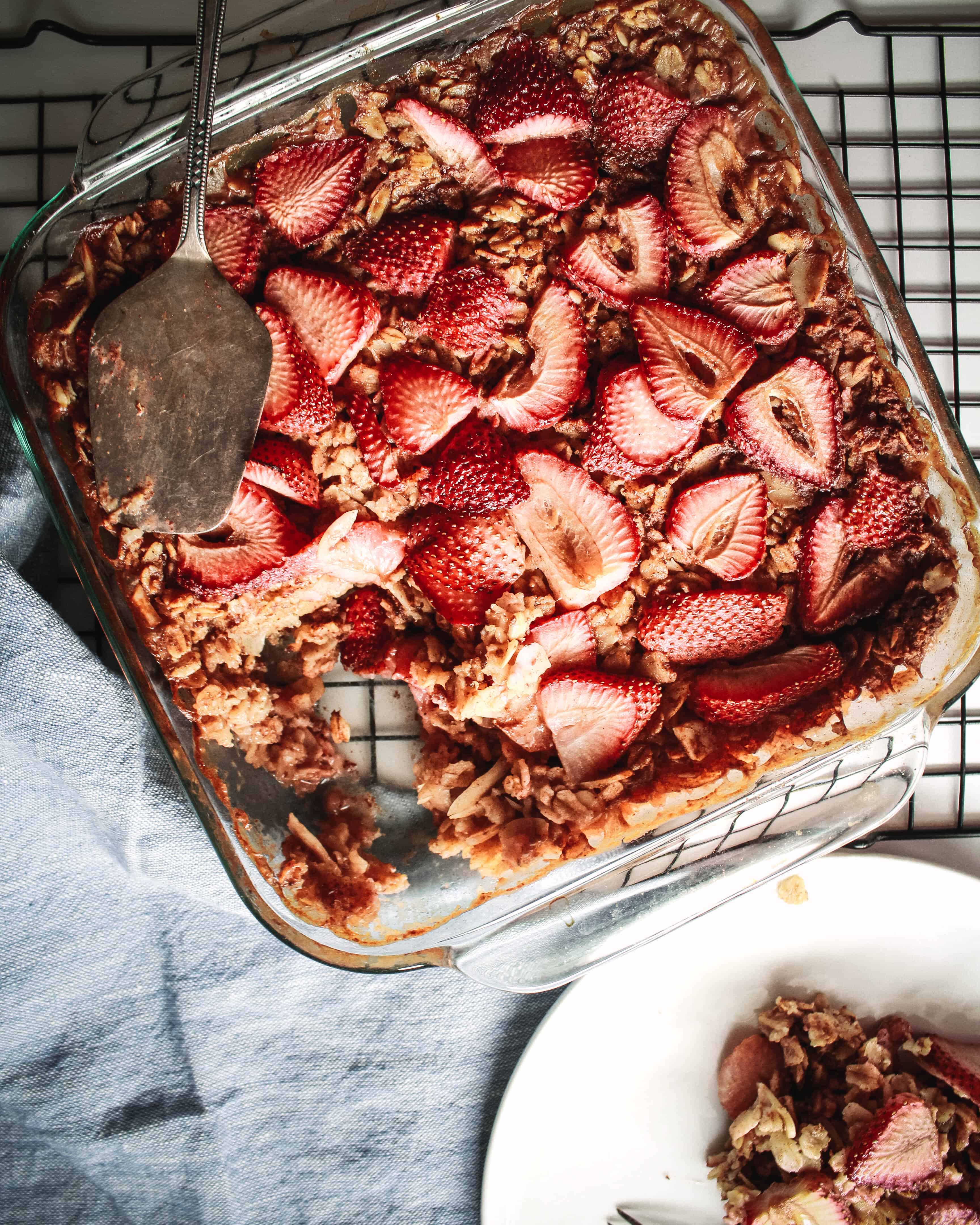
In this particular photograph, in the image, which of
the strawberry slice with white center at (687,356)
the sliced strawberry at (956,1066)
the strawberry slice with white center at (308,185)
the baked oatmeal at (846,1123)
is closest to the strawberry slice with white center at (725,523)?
the strawberry slice with white center at (687,356)

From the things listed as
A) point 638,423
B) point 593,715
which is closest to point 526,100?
point 638,423

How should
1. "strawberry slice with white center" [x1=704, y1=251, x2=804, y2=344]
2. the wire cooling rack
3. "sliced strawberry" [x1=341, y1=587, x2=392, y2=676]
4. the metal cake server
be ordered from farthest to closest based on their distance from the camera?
the wire cooling rack, "sliced strawberry" [x1=341, y1=587, x2=392, y2=676], "strawberry slice with white center" [x1=704, y1=251, x2=804, y2=344], the metal cake server

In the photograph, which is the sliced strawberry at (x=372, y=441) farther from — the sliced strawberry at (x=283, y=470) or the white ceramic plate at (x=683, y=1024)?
the white ceramic plate at (x=683, y=1024)

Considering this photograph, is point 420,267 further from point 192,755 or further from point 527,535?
point 192,755

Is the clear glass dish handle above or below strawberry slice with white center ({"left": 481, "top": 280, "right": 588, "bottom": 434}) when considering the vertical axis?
below

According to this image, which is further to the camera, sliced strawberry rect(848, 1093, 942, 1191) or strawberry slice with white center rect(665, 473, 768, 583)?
sliced strawberry rect(848, 1093, 942, 1191)

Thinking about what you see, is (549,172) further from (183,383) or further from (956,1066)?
(956,1066)

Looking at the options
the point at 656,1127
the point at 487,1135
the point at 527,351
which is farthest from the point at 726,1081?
the point at 527,351

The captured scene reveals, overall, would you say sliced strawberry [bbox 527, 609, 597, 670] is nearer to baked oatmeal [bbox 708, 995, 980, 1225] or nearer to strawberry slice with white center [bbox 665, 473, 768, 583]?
strawberry slice with white center [bbox 665, 473, 768, 583]

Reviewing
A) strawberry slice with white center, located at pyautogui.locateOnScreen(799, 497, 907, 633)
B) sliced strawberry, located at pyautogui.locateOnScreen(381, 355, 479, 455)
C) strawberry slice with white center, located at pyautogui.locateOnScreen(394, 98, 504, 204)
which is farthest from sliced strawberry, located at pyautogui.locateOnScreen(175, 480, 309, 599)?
strawberry slice with white center, located at pyautogui.locateOnScreen(799, 497, 907, 633)
